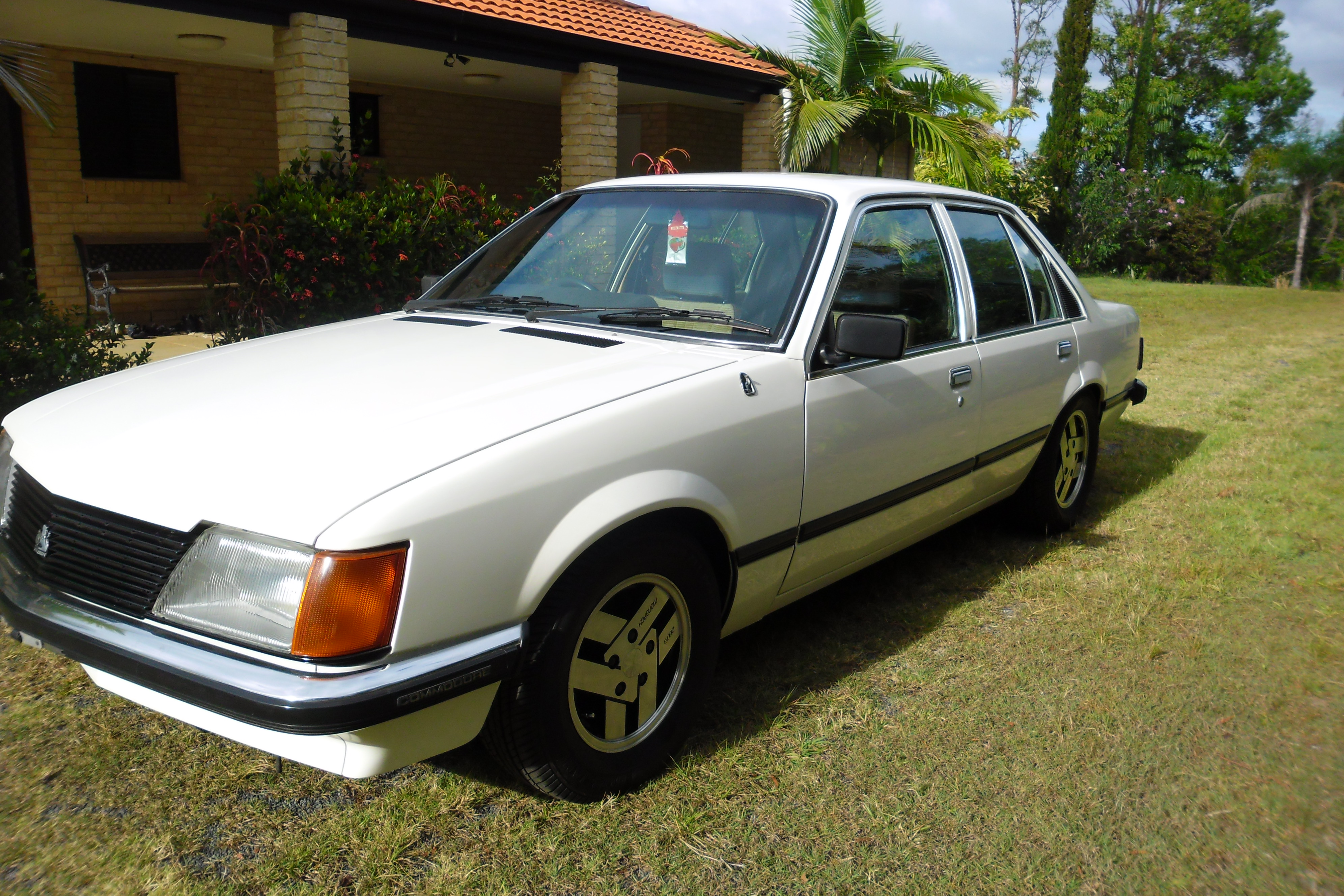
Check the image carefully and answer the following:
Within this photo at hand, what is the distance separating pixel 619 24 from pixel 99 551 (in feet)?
36.9

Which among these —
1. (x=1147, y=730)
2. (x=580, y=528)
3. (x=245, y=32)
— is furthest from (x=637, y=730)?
(x=245, y=32)

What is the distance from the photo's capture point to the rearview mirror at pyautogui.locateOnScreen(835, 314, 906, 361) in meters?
3.13

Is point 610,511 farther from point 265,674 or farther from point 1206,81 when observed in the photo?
point 1206,81

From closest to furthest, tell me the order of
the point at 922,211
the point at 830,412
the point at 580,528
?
the point at 580,528, the point at 830,412, the point at 922,211

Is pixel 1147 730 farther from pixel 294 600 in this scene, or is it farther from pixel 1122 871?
pixel 294 600

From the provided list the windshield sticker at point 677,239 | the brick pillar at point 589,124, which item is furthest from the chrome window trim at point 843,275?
the brick pillar at point 589,124

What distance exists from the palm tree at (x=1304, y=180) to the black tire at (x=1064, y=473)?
24549 mm

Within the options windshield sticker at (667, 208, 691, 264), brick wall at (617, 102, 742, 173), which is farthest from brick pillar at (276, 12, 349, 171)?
brick wall at (617, 102, 742, 173)

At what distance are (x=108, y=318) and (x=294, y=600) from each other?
9.50m

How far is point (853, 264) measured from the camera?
353cm

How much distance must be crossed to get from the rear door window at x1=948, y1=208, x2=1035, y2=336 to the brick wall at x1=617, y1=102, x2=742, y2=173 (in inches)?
440

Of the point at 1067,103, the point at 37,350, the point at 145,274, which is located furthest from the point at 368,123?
the point at 1067,103

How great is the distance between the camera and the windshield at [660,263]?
11.1 feet

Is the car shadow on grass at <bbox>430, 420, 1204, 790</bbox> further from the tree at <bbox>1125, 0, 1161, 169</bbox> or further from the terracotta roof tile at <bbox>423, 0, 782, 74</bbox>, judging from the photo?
the tree at <bbox>1125, 0, 1161, 169</bbox>
